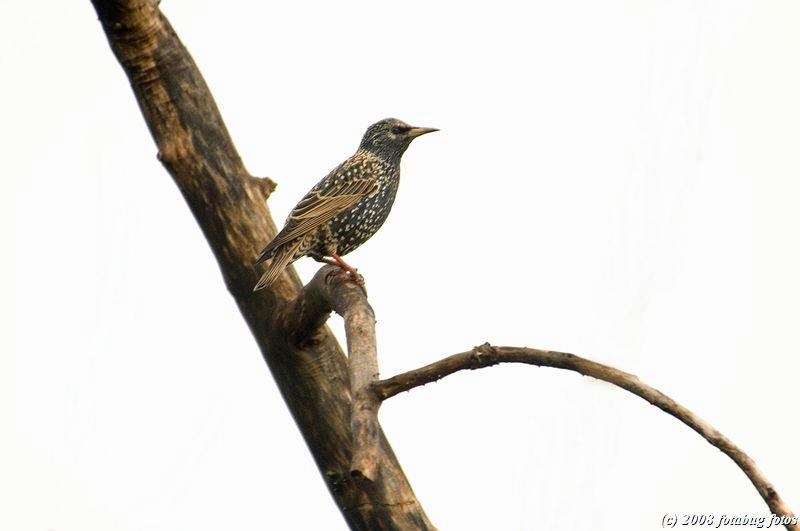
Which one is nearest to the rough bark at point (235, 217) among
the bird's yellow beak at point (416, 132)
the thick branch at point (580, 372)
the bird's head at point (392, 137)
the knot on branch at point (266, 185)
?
the knot on branch at point (266, 185)

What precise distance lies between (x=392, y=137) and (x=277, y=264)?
5.11ft

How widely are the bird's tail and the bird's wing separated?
0.31 feet

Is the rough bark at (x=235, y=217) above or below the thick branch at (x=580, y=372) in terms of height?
above

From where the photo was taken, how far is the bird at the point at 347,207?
6074 millimetres

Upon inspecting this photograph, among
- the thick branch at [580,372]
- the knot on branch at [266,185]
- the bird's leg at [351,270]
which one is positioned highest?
the knot on branch at [266,185]

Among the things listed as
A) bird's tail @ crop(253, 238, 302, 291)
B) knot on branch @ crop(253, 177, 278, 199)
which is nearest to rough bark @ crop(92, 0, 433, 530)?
knot on branch @ crop(253, 177, 278, 199)

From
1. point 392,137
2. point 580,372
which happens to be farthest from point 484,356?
point 392,137

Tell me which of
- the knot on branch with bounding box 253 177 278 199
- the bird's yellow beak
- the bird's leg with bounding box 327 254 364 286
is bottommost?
the bird's leg with bounding box 327 254 364 286

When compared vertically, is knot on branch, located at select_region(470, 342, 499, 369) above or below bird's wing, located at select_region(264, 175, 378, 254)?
below

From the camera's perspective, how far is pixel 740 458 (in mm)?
3949

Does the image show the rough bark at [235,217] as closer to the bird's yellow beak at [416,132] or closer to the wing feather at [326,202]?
the wing feather at [326,202]

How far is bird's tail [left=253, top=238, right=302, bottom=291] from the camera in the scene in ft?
19.6

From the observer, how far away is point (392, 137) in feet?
23.9

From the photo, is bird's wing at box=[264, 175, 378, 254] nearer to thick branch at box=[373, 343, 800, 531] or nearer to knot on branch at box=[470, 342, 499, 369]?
thick branch at box=[373, 343, 800, 531]
